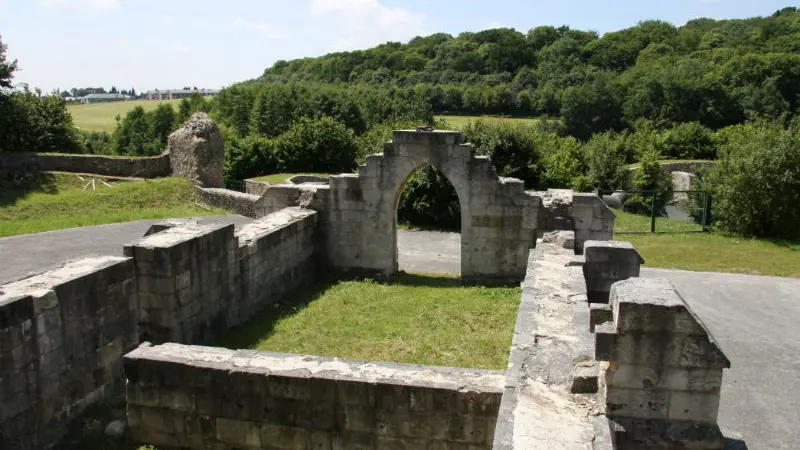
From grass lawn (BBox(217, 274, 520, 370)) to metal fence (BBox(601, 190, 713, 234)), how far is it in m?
11.5

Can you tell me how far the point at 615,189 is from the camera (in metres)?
32.8

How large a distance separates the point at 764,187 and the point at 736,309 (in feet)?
30.4

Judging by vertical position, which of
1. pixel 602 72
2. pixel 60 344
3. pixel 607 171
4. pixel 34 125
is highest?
pixel 602 72

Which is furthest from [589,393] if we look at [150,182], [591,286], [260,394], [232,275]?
[150,182]

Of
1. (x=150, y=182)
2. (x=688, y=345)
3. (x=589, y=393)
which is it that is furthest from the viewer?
(x=150, y=182)

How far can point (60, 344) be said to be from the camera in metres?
8.31

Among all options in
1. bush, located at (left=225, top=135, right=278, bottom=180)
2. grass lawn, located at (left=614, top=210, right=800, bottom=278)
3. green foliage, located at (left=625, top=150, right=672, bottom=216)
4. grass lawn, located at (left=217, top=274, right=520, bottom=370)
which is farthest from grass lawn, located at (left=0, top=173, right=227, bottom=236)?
green foliage, located at (left=625, top=150, right=672, bottom=216)

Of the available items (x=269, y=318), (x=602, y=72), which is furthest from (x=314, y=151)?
(x=602, y=72)

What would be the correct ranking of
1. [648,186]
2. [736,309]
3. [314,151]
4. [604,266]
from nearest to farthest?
[604,266], [736,309], [648,186], [314,151]

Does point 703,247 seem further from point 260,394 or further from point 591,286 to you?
point 260,394

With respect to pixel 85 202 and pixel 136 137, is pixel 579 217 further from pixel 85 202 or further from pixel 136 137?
pixel 136 137

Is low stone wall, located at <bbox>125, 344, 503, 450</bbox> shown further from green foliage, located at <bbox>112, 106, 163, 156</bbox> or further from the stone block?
green foliage, located at <bbox>112, 106, 163, 156</bbox>

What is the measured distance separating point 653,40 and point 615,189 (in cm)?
8210

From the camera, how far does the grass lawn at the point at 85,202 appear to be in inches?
892
